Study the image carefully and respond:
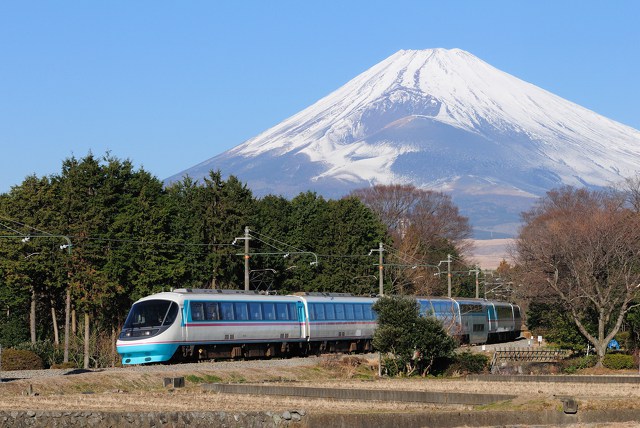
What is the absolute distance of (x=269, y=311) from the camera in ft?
185

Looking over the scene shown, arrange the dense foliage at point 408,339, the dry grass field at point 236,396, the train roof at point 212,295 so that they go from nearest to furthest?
the dry grass field at point 236,396 < the dense foliage at point 408,339 < the train roof at point 212,295

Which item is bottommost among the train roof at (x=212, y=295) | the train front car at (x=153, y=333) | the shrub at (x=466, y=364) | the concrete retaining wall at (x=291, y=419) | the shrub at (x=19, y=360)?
the concrete retaining wall at (x=291, y=419)

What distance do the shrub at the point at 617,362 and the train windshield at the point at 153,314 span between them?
20835 millimetres

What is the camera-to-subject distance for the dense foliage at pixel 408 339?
1923 inches

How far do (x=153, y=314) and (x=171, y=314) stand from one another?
793 millimetres

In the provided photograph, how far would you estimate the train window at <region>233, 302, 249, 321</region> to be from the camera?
53.8 meters

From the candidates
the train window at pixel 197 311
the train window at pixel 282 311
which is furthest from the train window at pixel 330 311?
the train window at pixel 197 311

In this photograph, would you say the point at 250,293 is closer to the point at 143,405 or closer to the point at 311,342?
the point at 311,342

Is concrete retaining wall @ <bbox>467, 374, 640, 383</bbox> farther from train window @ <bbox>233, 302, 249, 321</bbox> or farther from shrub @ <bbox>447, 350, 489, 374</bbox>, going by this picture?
train window @ <bbox>233, 302, 249, 321</bbox>

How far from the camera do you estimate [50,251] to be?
232ft

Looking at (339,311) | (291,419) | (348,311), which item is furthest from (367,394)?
(348,311)

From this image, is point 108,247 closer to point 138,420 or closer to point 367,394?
point 367,394

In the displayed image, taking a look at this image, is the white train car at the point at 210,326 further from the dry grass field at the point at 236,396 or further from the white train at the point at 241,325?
the dry grass field at the point at 236,396

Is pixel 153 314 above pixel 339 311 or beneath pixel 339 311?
beneath
